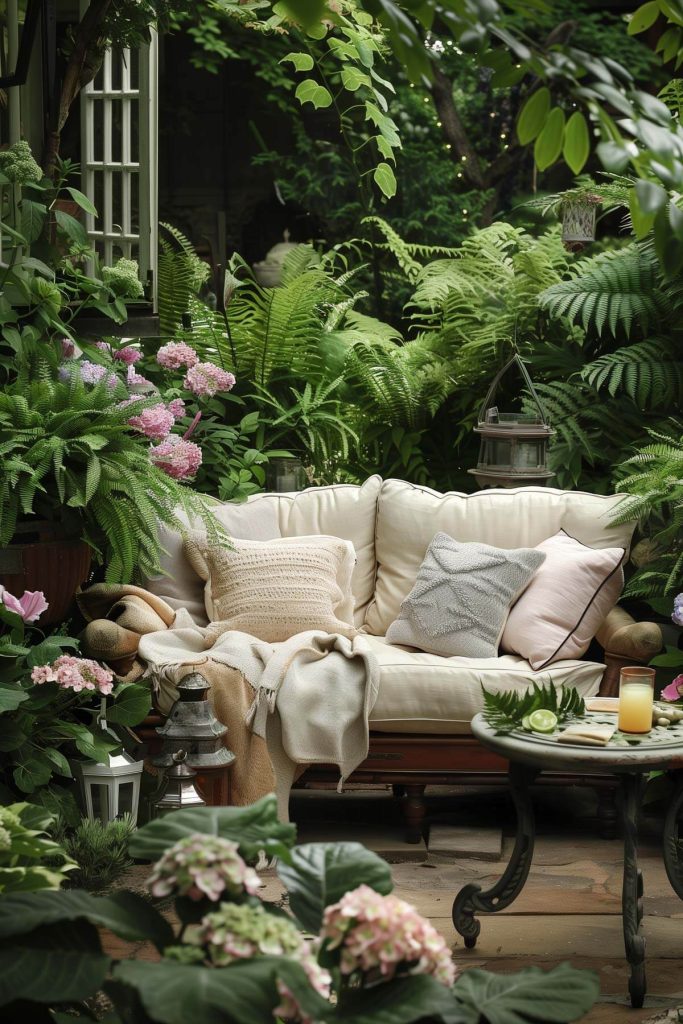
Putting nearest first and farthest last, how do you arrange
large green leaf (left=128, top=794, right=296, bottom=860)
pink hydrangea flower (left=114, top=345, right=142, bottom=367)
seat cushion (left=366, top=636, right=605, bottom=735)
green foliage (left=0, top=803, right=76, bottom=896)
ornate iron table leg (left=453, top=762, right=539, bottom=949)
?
large green leaf (left=128, top=794, right=296, bottom=860) → green foliage (left=0, top=803, right=76, bottom=896) → ornate iron table leg (left=453, top=762, right=539, bottom=949) → seat cushion (left=366, top=636, right=605, bottom=735) → pink hydrangea flower (left=114, top=345, right=142, bottom=367)

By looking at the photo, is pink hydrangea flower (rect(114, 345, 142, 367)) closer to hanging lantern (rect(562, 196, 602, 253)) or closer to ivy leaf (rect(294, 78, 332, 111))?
ivy leaf (rect(294, 78, 332, 111))

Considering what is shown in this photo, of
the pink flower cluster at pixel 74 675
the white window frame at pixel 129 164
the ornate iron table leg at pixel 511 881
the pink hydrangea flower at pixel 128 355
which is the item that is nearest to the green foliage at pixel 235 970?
the ornate iron table leg at pixel 511 881

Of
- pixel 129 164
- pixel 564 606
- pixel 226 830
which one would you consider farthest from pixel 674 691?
pixel 129 164

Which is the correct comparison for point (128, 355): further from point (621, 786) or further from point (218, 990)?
point (218, 990)

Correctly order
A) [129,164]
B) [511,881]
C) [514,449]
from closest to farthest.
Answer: [511,881] → [514,449] → [129,164]

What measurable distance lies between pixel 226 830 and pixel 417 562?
266 centimetres

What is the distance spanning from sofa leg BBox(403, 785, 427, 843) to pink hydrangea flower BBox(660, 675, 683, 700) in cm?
74

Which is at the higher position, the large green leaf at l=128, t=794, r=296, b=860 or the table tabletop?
the large green leaf at l=128, t=794, r=296, b=860

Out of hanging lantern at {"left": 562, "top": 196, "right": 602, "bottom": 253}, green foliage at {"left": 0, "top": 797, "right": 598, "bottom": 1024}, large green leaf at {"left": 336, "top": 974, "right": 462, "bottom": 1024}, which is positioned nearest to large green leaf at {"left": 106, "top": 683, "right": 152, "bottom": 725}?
green foliage at {"left": 0, "top": 797, "right": 598, "bottom": 1024}

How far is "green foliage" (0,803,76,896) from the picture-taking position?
1.47 meters

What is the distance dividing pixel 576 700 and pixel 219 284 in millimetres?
4919

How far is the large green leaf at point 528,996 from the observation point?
49.9 inches

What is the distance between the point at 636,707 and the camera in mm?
2605

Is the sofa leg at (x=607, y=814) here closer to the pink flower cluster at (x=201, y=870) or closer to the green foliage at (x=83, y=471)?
the green foliage at (x=83, y=471)
